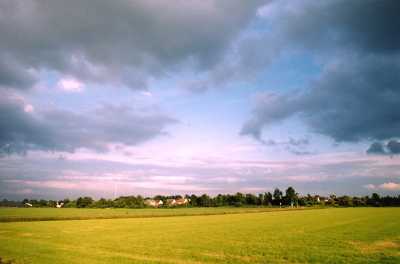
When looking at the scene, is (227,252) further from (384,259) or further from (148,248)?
(384,259)

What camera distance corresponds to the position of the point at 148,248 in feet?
103

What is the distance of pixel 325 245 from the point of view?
103 ft

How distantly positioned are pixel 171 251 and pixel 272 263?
1006cm

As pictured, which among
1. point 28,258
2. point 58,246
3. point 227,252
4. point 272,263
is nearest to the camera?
point 272,263

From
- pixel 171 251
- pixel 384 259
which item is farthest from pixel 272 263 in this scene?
pixel 171 251

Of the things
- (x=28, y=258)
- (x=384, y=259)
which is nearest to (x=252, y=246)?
(x=384, y=259)

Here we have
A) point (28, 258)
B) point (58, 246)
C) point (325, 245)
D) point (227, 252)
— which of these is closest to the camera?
point (28, 258)

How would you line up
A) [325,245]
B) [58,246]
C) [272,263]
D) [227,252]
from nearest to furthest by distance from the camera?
1. [272,263]
2. [227,252]
3. [325,245]
4. [58,246]

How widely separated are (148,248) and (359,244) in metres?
20.2

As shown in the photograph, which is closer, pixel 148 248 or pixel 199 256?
pixel 199 256

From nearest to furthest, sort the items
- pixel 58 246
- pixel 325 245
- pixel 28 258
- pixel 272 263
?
1. pixel 272 263
2. pixel 28 258
3. pixel 325 245
4. pixel 58 246

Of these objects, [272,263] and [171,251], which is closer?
[272,263]

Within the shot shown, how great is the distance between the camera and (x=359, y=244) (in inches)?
1255

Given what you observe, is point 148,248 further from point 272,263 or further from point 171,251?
point 272,263
